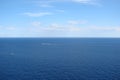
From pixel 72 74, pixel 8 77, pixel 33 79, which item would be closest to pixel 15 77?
pixel 8 77

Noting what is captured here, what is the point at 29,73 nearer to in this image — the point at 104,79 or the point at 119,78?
the point at 104,79

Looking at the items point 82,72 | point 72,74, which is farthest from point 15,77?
point 82,72

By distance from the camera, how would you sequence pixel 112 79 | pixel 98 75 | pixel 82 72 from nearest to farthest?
pixel 112 79 → pixel 98 75 → pixel 82 72

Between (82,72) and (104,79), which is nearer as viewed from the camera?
(104,79)

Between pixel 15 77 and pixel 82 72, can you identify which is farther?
pixel 82 72

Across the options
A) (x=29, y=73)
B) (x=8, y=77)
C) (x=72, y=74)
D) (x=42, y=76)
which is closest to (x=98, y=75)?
(x=72, y=74)

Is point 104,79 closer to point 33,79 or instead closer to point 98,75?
point 98,75

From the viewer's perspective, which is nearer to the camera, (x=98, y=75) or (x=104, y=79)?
(x=104, y=79)

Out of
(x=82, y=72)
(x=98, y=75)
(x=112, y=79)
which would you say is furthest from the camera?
(x=82, y=72)

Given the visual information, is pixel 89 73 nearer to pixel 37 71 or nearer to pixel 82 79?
pixel 82 79
